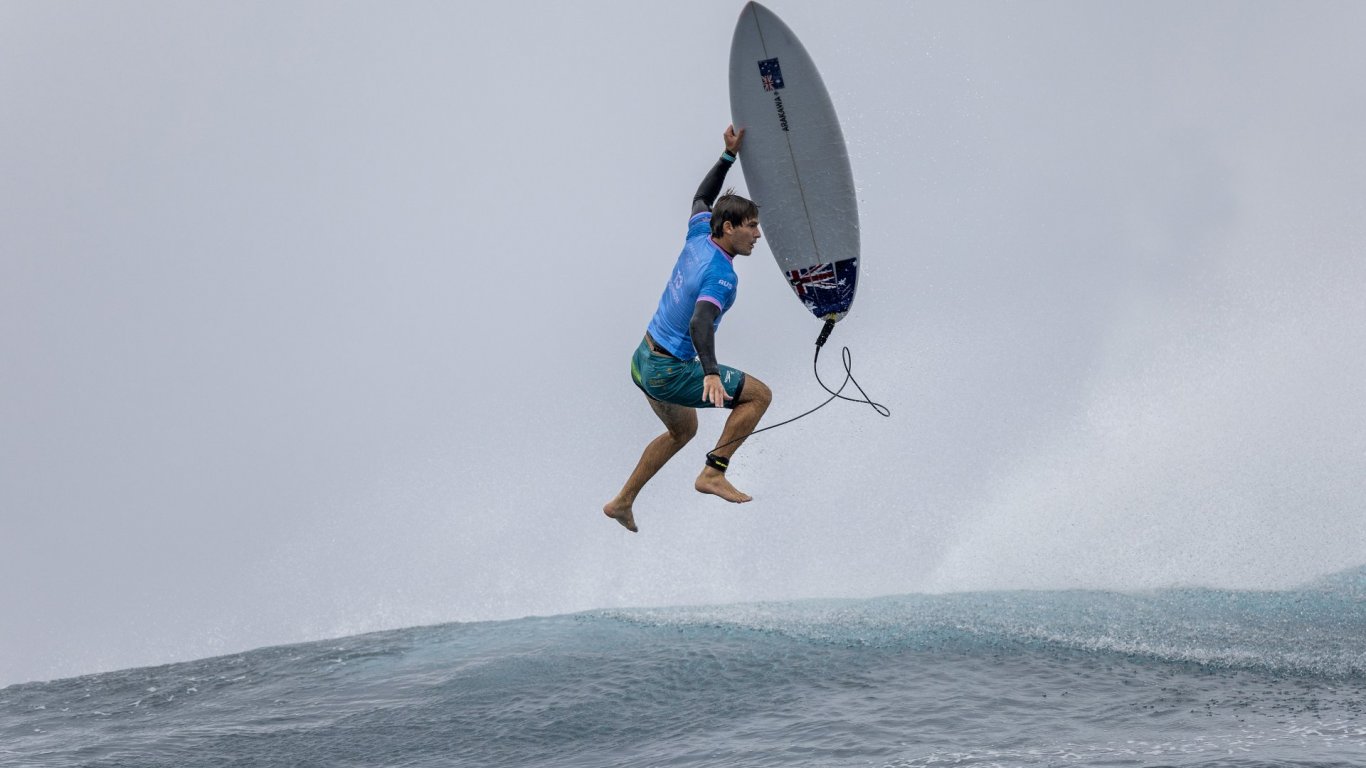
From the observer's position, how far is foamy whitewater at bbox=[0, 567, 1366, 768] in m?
7.64

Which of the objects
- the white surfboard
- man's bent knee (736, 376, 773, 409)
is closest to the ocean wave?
man's bent knee (736, 376, 773, 409)

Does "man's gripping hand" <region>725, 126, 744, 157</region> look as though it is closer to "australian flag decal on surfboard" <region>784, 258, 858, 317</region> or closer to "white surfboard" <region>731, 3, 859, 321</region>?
"white surfboard" <region>731, 3, 859, 321</region>

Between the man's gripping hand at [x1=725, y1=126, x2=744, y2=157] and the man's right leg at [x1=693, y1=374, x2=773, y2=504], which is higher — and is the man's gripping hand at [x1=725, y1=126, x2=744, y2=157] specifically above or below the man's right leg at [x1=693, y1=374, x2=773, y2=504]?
above

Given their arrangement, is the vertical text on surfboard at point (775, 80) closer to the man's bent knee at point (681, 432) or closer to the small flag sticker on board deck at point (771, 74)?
the small flag sticker on board deck at point (771, 74)

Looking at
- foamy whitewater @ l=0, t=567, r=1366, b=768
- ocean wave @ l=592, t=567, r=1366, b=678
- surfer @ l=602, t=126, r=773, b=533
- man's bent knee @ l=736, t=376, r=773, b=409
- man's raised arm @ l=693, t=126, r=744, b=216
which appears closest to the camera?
foamy whitewater @ l=0, t=567, r=1366, b=768

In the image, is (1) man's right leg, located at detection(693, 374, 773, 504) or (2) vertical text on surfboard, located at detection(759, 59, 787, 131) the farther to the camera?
(2) vertical text on surfboard, located at detection(759, 59, 787, 131)

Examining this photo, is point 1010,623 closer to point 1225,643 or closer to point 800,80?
point 1225,643

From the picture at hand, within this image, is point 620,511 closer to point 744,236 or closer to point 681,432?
point 681,432

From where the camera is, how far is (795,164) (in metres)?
9.89

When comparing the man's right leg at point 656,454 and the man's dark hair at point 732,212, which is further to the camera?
the man's right leg at point 656,454

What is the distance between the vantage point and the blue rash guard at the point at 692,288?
8.34 meters

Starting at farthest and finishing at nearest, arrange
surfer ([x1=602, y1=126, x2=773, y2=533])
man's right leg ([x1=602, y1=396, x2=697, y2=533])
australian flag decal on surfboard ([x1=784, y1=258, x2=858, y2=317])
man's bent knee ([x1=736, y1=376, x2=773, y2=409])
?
australian flag decal on surfboard ([x1=784, y1=258, x2=858, y2=317]), man's right leg ([x1=602, y1=396, x2=697, y2=533]), man's bent knee ([x1=736, y1=376, x2=773, y2=409]), surfer ([x1=602, y1=126, x2=773, y2=533])

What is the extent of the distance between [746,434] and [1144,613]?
5.72 m

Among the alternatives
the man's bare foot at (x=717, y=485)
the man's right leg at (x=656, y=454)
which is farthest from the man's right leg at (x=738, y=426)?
the man's right leg at (x=656, y=454)
